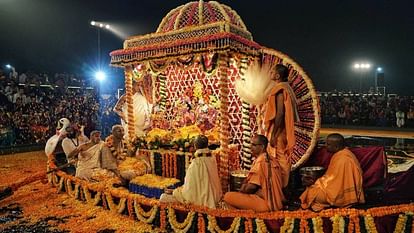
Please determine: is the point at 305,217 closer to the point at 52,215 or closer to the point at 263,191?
the point at 263,191

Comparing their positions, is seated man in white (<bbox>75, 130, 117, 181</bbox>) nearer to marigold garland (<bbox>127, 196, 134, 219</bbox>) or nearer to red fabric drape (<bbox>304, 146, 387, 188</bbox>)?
marigold garland (<bbox>127, 196, 134, 219</bbox>)

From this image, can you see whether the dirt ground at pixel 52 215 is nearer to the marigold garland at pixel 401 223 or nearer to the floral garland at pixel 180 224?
the floral garland at pixel 180 224

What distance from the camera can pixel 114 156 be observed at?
23.5 feet

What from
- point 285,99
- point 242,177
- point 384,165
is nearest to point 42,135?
point 242,177

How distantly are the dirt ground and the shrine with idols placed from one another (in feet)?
0.67

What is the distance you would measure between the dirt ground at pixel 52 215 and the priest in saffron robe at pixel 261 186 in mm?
1625

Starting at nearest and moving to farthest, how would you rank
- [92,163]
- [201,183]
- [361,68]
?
1. [201,183]
2. [92,163]
3. [361,68]

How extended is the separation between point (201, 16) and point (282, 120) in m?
3.23

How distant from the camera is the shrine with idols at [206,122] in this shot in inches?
176

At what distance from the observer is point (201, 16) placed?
23.9 ft

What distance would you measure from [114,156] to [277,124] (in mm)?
3700

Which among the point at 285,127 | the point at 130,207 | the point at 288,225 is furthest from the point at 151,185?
the point at 288,225

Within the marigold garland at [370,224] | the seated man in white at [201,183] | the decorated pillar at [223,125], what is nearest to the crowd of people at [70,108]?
the decorated pillar at [223,125]

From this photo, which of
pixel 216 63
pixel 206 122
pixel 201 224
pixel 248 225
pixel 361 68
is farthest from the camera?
pixel 361 68
